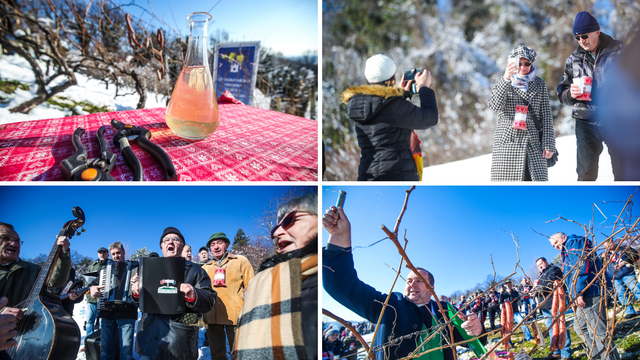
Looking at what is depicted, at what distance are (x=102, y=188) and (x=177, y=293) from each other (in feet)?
1.25

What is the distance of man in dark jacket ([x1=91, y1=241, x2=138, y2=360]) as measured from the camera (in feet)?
3.73

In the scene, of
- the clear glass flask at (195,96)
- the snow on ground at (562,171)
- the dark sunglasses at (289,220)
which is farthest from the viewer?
the snow on ground at (562,171)

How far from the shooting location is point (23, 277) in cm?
115

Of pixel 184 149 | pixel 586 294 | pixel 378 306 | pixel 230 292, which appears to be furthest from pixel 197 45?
pixel 586 294

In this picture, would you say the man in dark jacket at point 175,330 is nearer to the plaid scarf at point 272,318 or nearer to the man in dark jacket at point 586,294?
the plaid scarf at point 272,318

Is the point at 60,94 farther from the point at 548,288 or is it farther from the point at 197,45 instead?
the point at 548,288

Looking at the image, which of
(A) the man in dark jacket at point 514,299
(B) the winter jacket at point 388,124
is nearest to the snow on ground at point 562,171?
(B) the winter jacket at point 388,124

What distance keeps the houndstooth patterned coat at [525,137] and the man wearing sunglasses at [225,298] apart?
0.86 meters

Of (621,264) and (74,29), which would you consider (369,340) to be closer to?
(621,264)

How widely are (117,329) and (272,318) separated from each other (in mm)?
432

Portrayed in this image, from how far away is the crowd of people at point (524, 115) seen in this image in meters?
1.27

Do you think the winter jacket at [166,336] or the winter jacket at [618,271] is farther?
the winter jacket at [618,271]

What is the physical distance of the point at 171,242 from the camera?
1.19m

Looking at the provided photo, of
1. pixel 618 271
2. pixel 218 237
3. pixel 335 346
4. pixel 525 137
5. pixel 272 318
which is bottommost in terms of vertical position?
pixel 335 346
